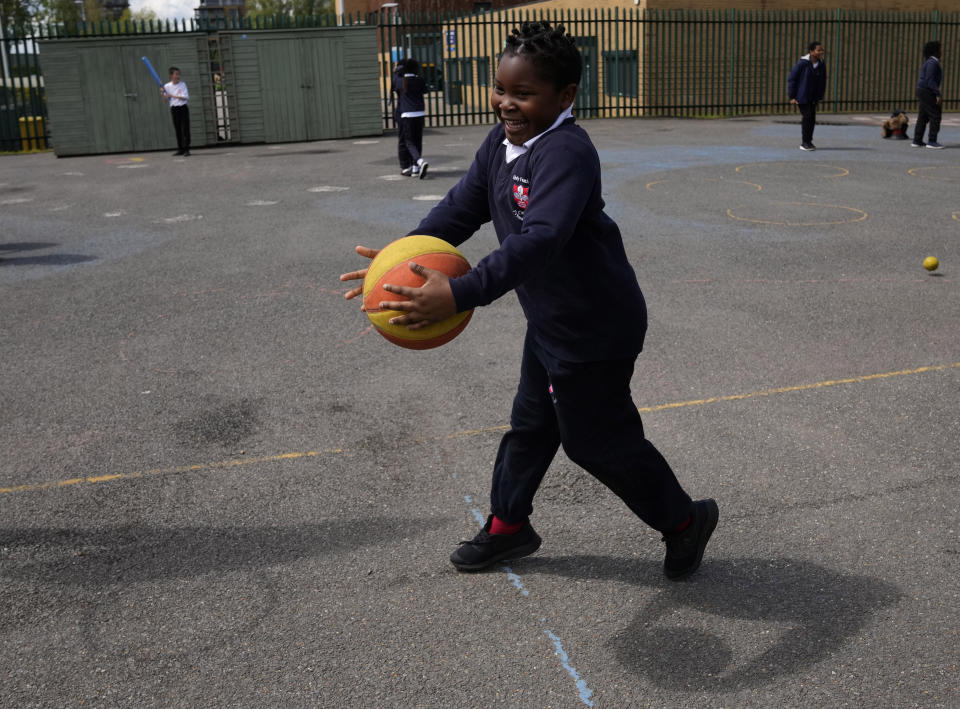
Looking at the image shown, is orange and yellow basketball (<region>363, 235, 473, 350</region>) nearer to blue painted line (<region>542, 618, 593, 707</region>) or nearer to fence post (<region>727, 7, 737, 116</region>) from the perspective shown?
blue painted line (<region>542, 618, 593, 707</region>)

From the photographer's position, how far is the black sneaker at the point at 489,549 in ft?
11.6

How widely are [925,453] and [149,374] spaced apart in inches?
179

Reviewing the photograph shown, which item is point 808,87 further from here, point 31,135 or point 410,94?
point 31,135

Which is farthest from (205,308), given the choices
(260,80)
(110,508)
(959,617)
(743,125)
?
(743,125)

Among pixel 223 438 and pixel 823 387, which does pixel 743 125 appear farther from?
pixel 223 438

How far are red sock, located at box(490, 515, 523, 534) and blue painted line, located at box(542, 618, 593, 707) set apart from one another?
0.49m

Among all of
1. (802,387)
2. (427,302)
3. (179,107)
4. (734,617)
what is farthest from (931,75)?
(427,302)

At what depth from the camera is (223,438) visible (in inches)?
193

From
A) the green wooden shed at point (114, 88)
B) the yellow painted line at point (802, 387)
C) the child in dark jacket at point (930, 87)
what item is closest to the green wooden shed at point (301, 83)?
the green wooden shed at point (114, 88)

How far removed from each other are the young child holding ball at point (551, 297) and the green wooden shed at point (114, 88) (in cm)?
2034

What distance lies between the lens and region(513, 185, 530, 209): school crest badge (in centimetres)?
288

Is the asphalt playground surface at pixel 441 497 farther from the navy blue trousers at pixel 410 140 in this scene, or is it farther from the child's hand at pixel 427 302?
the navy blue trousers at pixel 410 140

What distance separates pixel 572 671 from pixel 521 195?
151cm

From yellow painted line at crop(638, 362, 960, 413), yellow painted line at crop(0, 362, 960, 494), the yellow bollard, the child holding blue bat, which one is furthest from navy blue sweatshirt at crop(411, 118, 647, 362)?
the yellow bollard
